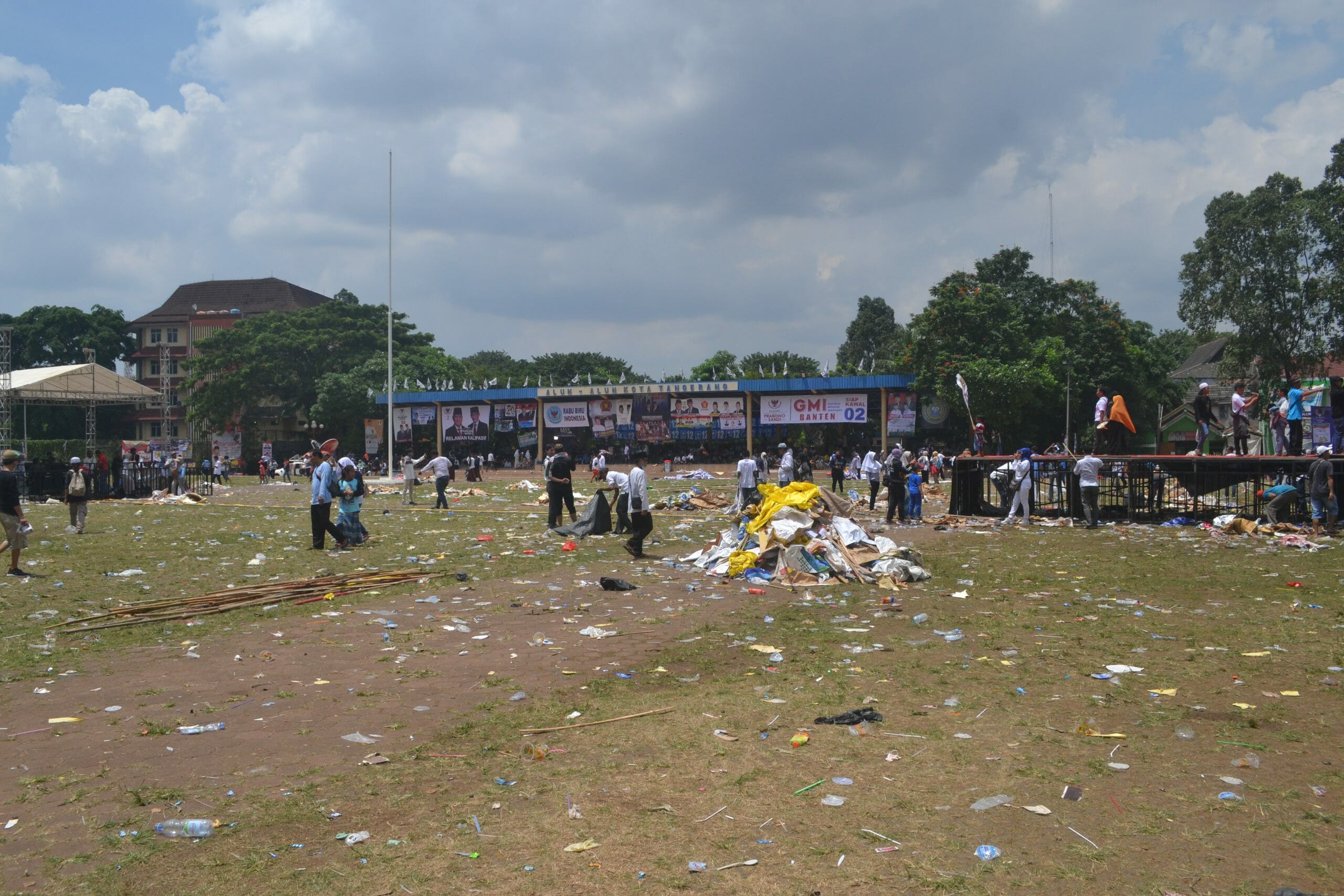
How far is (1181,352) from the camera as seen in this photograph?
70.2 meters

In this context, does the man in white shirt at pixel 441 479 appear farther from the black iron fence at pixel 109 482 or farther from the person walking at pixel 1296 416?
the person walking at pixel 1296 416

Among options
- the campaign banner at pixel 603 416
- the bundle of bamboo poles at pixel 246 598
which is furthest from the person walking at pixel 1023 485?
the campaign banner at pixel 603 416

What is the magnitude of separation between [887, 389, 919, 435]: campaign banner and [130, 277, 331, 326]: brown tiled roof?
52570mm

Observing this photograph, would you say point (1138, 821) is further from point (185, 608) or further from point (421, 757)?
point (185, 608)

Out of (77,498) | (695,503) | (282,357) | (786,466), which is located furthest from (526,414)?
(77,498)

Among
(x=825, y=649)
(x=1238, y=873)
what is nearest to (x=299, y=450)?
(x=825, y=649)

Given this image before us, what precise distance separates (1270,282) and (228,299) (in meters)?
76.1

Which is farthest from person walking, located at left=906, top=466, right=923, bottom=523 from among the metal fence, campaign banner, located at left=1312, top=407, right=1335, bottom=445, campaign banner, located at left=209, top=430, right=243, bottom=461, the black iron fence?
campaign banner, located at left=209, top=430, right=243, bottom=461

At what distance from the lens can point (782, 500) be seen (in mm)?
12570

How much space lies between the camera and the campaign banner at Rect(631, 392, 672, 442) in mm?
49031

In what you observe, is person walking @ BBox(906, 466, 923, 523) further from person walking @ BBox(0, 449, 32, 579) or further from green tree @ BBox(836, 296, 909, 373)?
green tree @ BBox(836, 296, 909, 373)

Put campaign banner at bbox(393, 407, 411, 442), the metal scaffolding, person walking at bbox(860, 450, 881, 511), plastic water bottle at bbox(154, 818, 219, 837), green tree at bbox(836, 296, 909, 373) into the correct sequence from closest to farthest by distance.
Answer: plastic water bottle at bbox(154, 818, 219, 837)
person walking at bbox(860, 450, 881, 511)
the metal scaffolding
campaign banner at bbox(393, 407, 411, 442)
green tree at bbox(836, 296, 909, 373)

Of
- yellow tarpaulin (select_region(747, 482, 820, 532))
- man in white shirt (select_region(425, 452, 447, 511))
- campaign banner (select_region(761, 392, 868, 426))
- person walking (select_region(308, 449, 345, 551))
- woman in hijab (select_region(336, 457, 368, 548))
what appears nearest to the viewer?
yellow tarpaulin (select_region(747, 482, 820, 532))

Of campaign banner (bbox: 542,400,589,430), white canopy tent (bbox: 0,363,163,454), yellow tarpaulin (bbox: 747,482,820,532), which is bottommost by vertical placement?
yellow tarpaulin (bbox: 747,482,820,532)
